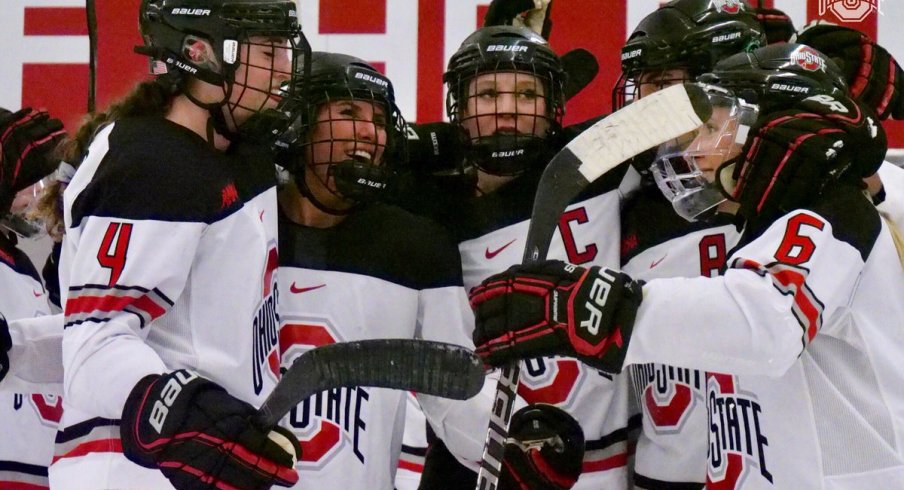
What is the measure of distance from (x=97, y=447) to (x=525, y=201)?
99cm

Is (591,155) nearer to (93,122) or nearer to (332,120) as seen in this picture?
(332,120)

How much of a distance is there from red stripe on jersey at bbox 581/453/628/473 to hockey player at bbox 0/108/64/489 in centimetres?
149

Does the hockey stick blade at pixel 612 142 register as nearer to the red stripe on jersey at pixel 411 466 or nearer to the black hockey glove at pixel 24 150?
the red stripe on jersey at pixel 411 466

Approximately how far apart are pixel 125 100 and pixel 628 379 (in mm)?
1151

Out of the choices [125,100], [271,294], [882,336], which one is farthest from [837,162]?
[125,100]

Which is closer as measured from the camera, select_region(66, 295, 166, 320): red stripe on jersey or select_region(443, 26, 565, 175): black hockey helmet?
select_region(66, 295, 166, 320): red stripe on jersey

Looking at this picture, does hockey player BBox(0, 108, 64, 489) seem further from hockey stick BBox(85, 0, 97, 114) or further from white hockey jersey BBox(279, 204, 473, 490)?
white hockey jersey BBox(279, 204, 473, 490)

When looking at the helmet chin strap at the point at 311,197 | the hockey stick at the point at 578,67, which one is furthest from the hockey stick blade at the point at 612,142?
the hockey stick at the point at 578,67

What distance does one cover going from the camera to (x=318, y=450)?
2168 mm

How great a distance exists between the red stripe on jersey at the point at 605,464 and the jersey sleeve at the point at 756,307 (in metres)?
0.70

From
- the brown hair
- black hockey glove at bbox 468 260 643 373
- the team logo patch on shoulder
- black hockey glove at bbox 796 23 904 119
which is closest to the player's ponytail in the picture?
the brown hair

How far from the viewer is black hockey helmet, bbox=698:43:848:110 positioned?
1.78 m

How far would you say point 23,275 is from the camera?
303cm

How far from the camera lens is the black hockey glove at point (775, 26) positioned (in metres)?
2.72
